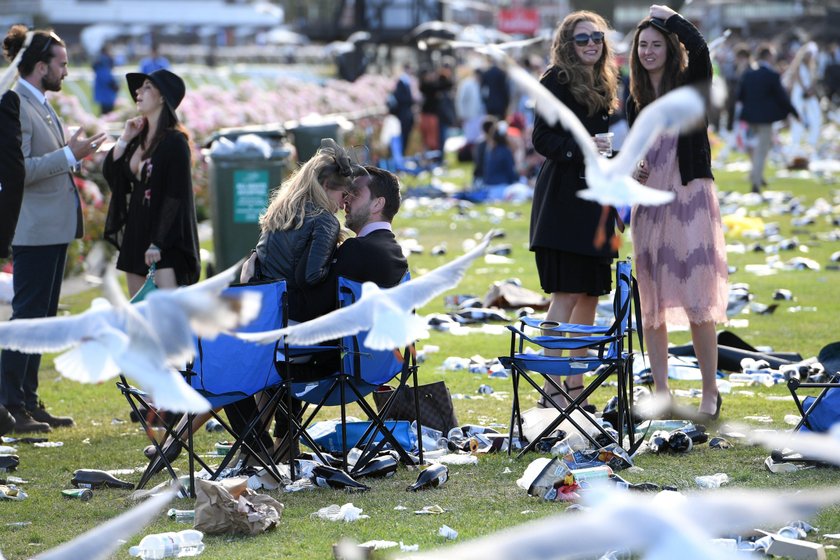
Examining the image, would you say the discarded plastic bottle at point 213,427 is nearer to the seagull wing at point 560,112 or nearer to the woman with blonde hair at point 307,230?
the woman with blonde hair at point 307,230

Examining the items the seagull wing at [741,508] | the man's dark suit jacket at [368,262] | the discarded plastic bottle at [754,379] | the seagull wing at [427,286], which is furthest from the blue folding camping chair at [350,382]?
the seagull wing at [741,508]

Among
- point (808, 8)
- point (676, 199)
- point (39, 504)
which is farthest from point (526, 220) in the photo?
point (808, 8)

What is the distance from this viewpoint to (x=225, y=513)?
5836 mm

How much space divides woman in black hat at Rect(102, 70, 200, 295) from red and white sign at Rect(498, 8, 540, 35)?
138ft

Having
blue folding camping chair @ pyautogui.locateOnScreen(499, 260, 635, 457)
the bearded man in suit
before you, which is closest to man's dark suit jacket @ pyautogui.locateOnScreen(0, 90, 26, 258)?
the bearded man in suit

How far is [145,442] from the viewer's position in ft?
26.0

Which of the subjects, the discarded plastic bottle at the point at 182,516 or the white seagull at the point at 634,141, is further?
the discarded plastic bottle at the point at 182,516

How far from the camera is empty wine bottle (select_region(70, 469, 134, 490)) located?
684 centimetres

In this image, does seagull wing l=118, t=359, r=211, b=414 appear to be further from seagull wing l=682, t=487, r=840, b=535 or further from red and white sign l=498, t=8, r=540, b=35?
red and white sign l=498, t=8, r=540, b=35

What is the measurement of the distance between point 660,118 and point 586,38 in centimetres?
310

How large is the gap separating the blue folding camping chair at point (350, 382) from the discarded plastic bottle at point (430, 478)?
0.40m

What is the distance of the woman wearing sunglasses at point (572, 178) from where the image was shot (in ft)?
25.5

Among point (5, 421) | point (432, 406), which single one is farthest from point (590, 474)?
point (5, 421)

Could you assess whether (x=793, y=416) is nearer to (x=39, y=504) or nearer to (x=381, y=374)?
(x=381, y=374)
